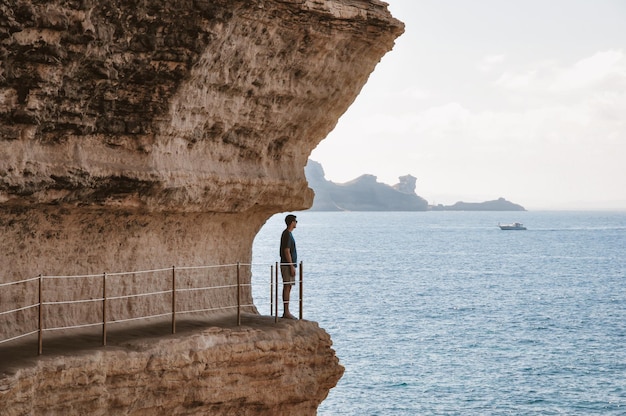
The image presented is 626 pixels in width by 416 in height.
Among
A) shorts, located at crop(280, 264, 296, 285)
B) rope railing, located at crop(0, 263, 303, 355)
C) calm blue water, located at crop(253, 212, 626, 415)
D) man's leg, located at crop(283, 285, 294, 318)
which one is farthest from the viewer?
calm blue water, located at crop(253, 212, 626, 415)

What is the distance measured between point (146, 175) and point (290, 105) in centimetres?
266

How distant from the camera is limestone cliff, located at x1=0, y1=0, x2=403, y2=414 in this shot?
31.7 feet

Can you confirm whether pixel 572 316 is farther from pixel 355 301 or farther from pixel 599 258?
pixel 599 258

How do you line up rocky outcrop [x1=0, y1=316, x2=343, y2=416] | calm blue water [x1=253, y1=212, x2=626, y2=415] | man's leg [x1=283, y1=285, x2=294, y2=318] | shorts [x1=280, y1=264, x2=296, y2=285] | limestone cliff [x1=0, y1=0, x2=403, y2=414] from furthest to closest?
calm blue water [x1=253, y1=212, x2=626, y2=415] < man's leg [x1=283, y1=285, x2=294, y2=318] < shorts [x1=280, y1=264, x2=296, y2=285] < limestone cliff [x1=0, y1=0, x2=403, y2=414] < rocky outcrop [x1=0, y1=316, x2=343, y2=416]

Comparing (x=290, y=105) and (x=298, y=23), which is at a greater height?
(x=298, y=23)

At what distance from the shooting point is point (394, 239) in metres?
126

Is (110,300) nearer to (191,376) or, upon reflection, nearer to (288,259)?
(191,376)

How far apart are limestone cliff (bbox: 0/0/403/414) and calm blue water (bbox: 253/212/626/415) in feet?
67.6

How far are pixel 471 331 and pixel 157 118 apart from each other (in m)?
38.9

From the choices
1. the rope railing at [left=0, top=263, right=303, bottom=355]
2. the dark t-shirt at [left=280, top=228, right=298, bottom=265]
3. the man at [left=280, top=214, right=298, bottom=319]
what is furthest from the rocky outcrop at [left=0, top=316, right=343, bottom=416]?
the dark t-shirt at [left=280, top=228, right=298, bottom=265]


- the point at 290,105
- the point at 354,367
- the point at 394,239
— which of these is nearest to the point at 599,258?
the point at 394,239

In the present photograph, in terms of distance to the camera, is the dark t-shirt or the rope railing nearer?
the rope railing

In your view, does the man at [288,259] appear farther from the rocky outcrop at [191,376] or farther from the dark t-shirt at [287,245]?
the rocky outcrop at [191,376]

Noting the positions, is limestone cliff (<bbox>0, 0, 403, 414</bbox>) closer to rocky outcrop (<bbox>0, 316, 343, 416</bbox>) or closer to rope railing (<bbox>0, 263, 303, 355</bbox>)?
rope railing (<bbox>0, 263, 303, 355</bbox>)
